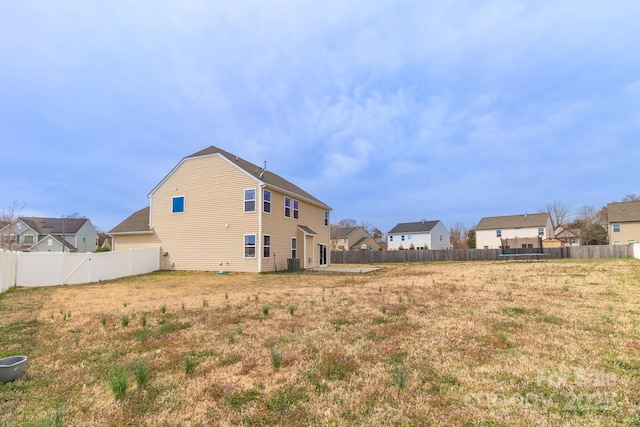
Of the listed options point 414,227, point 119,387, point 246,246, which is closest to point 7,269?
point 246,246

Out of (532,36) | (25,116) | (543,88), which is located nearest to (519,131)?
(543,88)

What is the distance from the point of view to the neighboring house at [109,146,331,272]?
18312 millimetres

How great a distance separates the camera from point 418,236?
161 ft

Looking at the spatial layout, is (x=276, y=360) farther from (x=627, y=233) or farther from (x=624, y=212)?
(x=624, y=212)

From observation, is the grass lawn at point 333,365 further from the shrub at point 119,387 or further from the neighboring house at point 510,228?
the neighboring house at point 510,228

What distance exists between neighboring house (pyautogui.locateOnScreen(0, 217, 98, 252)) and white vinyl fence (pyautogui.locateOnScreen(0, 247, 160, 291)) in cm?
3090

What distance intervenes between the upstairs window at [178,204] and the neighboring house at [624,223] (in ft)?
153

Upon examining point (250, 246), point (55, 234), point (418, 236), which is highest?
point (55, 234)

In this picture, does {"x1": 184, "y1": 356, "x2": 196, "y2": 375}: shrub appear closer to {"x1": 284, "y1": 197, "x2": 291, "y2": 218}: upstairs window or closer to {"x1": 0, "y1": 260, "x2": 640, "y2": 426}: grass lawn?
{"x1": 0, "y1": 260, "x2": 640, "y2": 426}: grass lawn

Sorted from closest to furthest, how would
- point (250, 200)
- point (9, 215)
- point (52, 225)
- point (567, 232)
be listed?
point (250, 200), point (9, 215), point (52, 225), point (567, 232)

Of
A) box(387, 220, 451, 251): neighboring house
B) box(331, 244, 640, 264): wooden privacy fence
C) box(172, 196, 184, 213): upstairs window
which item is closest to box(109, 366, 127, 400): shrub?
box(172, 196, 184, 213): upstairs window

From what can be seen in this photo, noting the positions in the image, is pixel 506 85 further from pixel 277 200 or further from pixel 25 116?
pixel 25 116

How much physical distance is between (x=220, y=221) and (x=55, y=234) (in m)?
42.6

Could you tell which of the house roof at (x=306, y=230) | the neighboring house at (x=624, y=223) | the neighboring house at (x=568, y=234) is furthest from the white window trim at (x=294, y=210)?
the neighboring house at (x=568, y=234)
